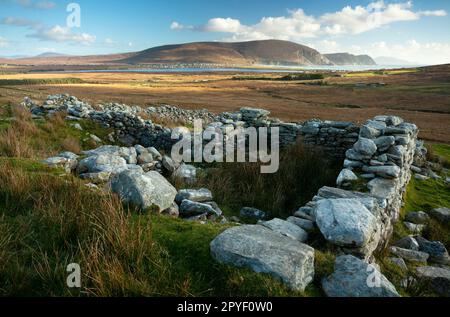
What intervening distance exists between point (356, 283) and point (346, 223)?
111 centimetres

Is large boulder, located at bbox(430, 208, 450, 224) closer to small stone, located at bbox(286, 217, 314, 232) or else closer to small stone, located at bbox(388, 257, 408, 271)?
small stone, located at bbox(388, 257, 408, 271)

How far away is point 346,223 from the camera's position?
4.05m

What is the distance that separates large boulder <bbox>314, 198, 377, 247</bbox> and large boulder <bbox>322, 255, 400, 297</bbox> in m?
0.71

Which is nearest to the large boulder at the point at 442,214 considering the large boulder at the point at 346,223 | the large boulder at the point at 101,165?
the large boulder at the point at 346,223

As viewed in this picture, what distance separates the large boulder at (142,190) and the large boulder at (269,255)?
1.45 meters

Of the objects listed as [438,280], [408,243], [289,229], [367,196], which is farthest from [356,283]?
[408,243]

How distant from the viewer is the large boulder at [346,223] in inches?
155

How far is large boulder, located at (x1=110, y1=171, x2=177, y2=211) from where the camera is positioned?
4559 millimetres

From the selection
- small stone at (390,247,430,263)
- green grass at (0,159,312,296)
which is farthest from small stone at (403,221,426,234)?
green grass at (0,159,312,296)

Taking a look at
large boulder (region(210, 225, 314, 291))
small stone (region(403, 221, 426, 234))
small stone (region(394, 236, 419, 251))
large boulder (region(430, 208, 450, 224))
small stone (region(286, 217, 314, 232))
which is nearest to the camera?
large boulder (region(210, 225, 314, 291))

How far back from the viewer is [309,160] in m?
8.59
